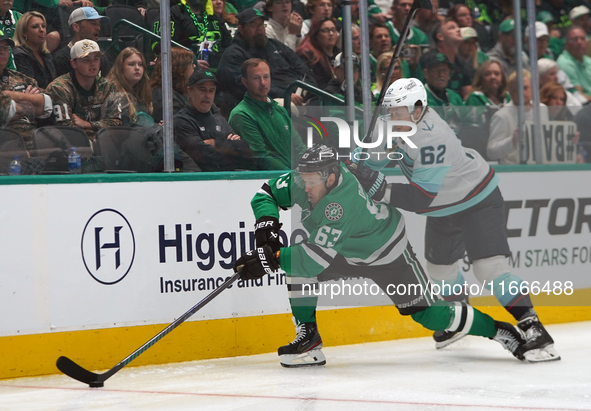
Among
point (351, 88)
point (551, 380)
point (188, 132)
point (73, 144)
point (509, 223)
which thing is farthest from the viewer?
point (509, 223)

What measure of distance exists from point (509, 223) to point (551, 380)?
1.65 m

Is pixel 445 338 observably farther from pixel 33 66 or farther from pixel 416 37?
pixel 33 66

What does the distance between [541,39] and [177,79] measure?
292 cm

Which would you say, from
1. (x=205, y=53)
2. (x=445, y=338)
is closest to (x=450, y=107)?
(x=445, y=338)

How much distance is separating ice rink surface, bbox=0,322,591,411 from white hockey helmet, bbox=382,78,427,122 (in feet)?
4.44

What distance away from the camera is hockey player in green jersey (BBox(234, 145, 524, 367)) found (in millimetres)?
3914

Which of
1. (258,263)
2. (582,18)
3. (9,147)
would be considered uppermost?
(582,18)

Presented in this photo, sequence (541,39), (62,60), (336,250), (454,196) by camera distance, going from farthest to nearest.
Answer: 1. (541,39)
2. (454,196)
3. (62,60)
4. (336,250)

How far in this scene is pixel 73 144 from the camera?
4.05 metres

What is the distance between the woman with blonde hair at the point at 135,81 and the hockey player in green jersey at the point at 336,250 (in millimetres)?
801

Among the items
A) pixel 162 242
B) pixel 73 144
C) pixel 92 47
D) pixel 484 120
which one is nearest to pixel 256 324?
pixel 162 242

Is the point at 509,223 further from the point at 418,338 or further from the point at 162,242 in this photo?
the point at 162,242

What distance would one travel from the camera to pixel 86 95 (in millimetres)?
4109

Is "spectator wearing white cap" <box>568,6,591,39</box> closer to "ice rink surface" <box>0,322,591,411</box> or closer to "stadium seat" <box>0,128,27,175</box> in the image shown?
"ice rink surface" <box>0,322,591,411</box>
